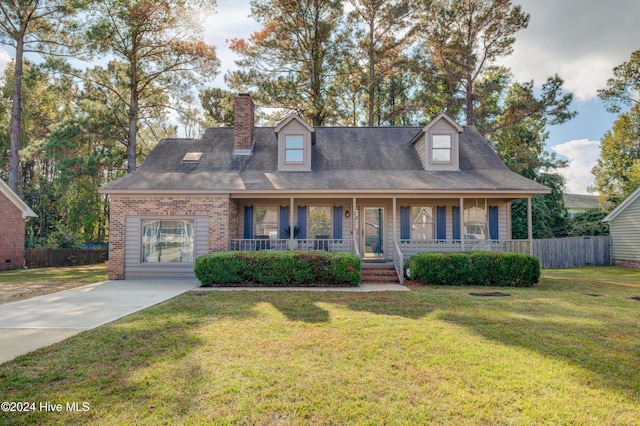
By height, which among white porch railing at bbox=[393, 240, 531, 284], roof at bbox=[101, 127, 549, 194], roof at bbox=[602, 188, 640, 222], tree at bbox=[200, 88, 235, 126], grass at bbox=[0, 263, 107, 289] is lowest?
grass at bbox=[0, 263, 107, 289]

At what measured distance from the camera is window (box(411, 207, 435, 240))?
13.2 meters

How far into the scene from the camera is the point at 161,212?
11766 millimetres

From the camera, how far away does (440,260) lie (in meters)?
10.4

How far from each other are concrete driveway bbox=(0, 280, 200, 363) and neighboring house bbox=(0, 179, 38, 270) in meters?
10.2

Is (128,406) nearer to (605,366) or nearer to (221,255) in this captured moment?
(605,366)

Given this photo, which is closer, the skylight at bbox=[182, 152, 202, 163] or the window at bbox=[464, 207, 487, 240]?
the window at bbox=[464, 207, 487, 240]

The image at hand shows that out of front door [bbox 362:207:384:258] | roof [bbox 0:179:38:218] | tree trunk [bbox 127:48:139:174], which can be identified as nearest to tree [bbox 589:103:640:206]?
front door [bbox 362:207:384:258]

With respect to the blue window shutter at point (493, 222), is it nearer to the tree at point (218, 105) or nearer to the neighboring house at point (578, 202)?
the tree at point (218, 105)

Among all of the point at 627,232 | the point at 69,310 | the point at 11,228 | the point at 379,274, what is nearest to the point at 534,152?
the point at 627,232

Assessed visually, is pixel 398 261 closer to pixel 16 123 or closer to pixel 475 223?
pixel 475 223

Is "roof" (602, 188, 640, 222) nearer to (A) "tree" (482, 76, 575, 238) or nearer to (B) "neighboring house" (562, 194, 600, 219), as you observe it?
(A) "tree" (482, 76, 575, 238)

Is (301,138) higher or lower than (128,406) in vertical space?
higher

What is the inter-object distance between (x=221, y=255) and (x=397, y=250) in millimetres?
5581

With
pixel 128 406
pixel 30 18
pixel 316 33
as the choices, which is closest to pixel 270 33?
pixel 316 33
